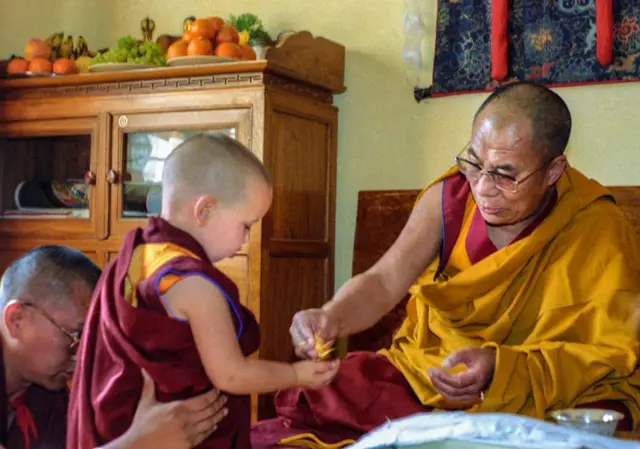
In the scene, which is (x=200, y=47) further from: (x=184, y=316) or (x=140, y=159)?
(x=184, y=316)

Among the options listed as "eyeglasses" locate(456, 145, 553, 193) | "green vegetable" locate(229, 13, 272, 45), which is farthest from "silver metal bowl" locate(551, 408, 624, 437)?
"green vegetable" locate(229, 13, 272, 45)

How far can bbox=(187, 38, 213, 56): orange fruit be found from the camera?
3.28 metres

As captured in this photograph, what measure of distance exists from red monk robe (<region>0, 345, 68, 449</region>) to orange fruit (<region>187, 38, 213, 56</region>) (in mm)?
1720

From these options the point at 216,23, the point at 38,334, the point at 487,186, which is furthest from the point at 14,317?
the point at 216,23

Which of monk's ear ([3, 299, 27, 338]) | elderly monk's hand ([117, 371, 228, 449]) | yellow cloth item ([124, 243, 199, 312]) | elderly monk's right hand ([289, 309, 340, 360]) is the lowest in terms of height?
elderly monk's hand ([117, 371, 228, 449])

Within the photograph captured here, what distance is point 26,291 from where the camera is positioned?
1.76 m

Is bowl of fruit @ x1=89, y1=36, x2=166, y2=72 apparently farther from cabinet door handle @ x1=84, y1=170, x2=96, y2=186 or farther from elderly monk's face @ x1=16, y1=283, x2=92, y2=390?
elderly monk's face @ x1=16, y1=283, x2=92, y2=390

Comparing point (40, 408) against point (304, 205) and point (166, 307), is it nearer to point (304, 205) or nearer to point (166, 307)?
point (166, 307)

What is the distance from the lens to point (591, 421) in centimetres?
150

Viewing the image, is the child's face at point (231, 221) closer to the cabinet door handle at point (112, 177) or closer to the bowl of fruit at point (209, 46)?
the bowl of fruit at point (209, 46)

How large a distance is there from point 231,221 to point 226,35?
1.85 meters

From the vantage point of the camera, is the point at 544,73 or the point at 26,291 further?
the point at 544,73

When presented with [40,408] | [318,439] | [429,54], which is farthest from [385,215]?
[40,408]

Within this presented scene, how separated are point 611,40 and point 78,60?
2209mm
